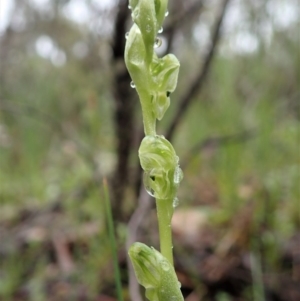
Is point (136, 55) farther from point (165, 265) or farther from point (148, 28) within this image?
point (165, 265)

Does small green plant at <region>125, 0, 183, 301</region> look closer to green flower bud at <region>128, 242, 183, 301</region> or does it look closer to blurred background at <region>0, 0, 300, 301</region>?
green flower bud at <region>128, 242, 183, 301</region>

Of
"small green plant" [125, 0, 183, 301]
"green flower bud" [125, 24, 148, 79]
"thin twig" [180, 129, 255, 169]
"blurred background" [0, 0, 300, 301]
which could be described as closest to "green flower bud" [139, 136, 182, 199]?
"small green plant" [125, 0, 183, 301]

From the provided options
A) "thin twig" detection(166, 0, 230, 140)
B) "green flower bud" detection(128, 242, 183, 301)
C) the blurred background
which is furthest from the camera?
"thin twig" detection(166, 0, 230, 140)

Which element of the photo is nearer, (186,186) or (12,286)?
(12,286)

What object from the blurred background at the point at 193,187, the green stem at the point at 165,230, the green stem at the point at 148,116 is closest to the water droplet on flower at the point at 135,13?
the green stem at the point at 148,116

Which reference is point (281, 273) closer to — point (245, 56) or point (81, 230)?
point (81, 230)

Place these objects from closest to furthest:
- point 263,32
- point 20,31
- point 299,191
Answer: point 299,191, point 263,32, point 20,31

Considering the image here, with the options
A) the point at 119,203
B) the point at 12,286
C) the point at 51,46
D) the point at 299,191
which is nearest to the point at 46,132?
the point at 51,46

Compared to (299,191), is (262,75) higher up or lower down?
higher up
